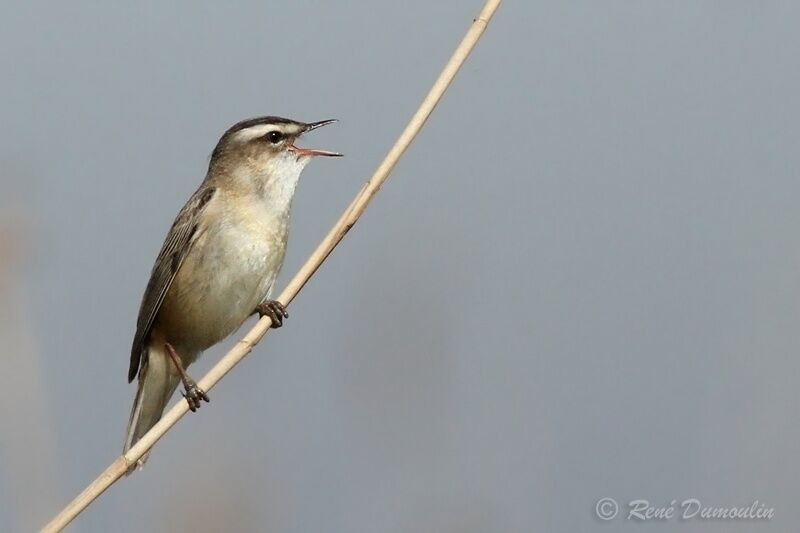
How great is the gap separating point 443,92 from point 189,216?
1.70 metres

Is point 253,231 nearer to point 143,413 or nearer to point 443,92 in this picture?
point 143,413

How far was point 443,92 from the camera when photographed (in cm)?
294

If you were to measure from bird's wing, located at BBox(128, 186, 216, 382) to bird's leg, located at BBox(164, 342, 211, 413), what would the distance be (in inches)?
5.1

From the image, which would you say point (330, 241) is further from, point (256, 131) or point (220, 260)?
point (256, 131)

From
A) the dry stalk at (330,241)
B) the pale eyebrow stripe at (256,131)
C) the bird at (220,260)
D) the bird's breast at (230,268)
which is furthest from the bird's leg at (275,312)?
the dry stalk at (330,241)

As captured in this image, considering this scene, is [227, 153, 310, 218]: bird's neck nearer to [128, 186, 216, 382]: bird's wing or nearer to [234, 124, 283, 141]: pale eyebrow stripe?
[234, 124, 283, 141]: pale eyebrow stripe

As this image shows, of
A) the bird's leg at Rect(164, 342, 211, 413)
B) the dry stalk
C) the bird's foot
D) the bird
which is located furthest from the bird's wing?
the dry stalk

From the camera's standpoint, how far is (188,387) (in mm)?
3938

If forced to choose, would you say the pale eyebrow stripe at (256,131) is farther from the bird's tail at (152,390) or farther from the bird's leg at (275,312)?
the bird's tail at (152,390)

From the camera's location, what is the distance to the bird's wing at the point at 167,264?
4.23m

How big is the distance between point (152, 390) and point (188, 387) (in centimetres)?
45

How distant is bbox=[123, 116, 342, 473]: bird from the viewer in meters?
4.11

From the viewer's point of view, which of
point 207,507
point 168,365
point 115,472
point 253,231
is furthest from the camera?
point 168,365

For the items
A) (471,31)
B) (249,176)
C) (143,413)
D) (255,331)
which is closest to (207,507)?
(143,413)
